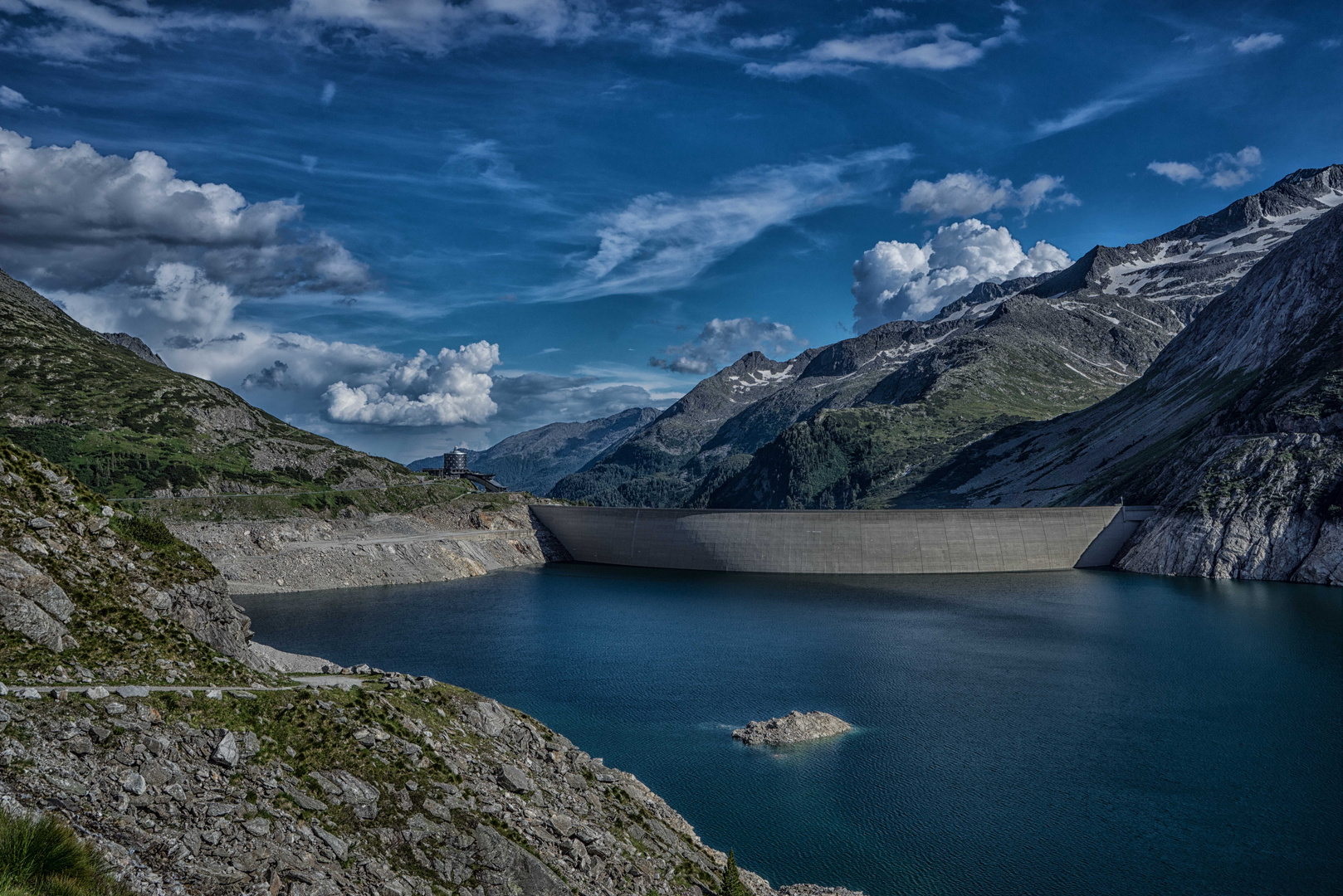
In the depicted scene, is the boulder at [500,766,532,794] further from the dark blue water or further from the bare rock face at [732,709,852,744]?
the bare rock face at [732,709,852,744]

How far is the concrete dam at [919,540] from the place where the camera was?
9569cm

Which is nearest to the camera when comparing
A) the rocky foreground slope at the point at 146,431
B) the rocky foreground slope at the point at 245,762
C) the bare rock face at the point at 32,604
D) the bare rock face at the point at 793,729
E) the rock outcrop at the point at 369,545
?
the rocky foreground slope at the point at 245,762

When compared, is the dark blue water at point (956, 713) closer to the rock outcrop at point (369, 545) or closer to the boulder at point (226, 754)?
the rock outcrop at point (369, 545)

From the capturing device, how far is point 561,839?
18.1 m

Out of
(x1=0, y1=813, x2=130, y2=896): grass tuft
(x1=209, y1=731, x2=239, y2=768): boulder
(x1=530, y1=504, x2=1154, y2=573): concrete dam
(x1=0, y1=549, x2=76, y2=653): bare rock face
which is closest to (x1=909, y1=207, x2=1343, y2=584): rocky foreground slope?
(x1=530, y1=504, x2=1154, y2=573): concrete dam

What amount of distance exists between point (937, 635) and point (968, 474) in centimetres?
13491

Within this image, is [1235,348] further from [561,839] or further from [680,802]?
[561,839]

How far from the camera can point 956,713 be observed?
39938 mm

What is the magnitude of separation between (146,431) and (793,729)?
337ft

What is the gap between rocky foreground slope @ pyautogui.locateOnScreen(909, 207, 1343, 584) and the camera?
7938 cm

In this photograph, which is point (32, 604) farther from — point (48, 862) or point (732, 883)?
point (732, 883)

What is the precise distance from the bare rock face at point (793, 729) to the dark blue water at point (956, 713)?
868 millimetres

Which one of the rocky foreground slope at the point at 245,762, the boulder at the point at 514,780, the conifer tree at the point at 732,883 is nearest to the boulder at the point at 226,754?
the rocky foreground slope at the point at 245,762

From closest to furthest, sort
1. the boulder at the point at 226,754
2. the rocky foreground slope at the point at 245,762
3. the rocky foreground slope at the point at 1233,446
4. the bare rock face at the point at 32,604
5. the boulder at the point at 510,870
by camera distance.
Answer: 1. the rocky foreground slope at the point at 245,762
2. the boulder at the point at 226,754
3. the boulder at the point at 510,870
4. the bare rock face at the point at 32,604
5. the rocky foreground slope at the point at 1233,446
